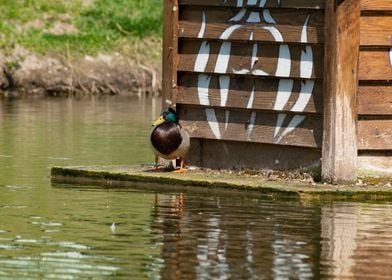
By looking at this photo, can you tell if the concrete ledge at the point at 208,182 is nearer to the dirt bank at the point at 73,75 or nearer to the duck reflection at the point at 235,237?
the duck reflection at the point at 235,237

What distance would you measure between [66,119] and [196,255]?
50.2ft

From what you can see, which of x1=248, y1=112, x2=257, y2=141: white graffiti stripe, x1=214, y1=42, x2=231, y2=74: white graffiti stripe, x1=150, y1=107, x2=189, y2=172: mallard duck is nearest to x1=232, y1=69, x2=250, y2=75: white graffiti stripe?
x1=214, y1=42, x2=231, y2=74: white graffiti stripe

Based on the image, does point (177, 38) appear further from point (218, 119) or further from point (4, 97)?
point (4, 97)

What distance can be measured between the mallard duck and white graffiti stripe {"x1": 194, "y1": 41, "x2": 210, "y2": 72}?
57cm

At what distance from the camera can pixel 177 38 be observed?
611 inches

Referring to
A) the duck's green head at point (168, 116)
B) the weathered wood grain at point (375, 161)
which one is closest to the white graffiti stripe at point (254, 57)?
the duck's green head at point (168, 116)

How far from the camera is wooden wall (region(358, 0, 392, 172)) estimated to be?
14.1 meters

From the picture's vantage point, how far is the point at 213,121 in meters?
15.4

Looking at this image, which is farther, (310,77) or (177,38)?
(177,38)

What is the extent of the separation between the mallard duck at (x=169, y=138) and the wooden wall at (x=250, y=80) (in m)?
0.42

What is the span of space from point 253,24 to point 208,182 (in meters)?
1.71

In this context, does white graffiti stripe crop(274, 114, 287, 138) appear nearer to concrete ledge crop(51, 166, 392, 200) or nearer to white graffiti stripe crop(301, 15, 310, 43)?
concrete ledge crop(51, 166, 392, 200)

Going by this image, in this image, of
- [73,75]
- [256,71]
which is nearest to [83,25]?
[73,75]

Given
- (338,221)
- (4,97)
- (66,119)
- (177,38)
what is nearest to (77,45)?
(4,97)
